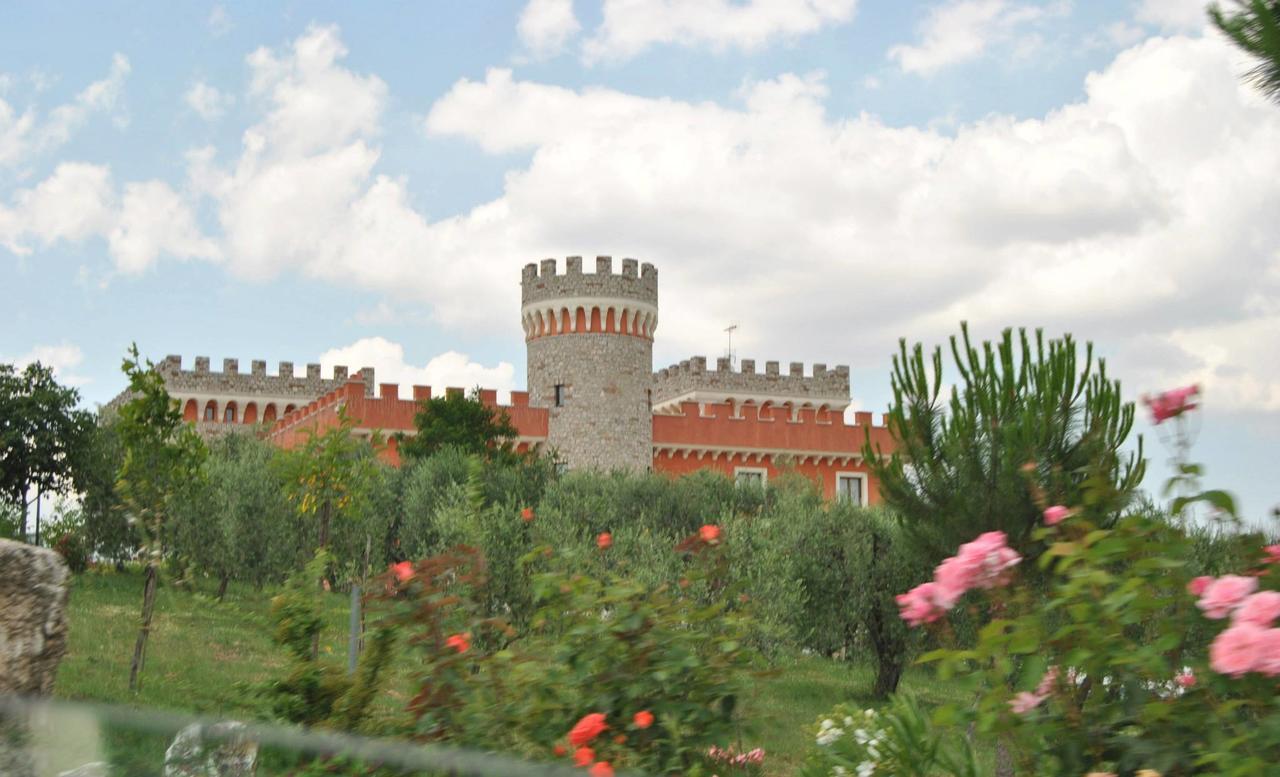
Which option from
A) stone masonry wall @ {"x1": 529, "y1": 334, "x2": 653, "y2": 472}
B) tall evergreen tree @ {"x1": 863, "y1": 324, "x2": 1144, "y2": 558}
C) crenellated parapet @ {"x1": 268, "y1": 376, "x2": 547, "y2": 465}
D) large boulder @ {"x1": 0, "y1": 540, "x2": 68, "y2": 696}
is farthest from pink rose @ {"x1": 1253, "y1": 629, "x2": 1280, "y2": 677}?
stone masonry wall @ {"x1": 529, "y1": 334, "x2": 653, "y2": 472}

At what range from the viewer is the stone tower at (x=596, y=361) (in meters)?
38.0

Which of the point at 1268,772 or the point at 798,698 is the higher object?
the point at 1268,772

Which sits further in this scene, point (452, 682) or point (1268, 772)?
point (452, 682)

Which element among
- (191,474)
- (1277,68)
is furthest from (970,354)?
(191,474)

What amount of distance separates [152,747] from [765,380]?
46.5 metres

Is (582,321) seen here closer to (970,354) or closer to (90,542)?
(90,542)

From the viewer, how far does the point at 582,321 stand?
38312 millimetres

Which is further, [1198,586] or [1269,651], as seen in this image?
[1198,586]

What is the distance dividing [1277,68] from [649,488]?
21.9 meters

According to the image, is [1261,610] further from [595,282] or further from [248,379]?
[248,379]

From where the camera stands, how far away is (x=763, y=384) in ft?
161

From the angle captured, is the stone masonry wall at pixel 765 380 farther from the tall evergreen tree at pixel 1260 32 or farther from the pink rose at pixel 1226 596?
the pink rose at pixel 1226 596

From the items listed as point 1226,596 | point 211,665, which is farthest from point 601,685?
point 211,665

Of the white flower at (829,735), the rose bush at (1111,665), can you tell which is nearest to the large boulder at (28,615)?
the white flower at (829,735)
